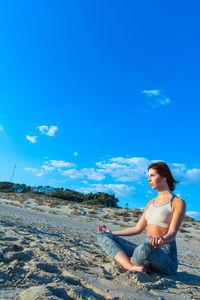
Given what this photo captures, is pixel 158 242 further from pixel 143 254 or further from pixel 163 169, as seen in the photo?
pixel 163 169

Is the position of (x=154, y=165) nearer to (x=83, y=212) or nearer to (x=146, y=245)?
(x=146, y=245)

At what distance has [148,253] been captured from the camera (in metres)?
2.11

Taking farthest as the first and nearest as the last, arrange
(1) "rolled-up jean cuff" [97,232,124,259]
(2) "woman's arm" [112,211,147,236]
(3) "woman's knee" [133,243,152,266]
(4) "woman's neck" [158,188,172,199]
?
(2) "woman's arm" [112,211,147,236] < (4) "woman's neck" [158,188,172,199] < (1) "rolled-up jean cuff" [97,232,124,259] < (3) "woman's knee" [133,243,152,266]

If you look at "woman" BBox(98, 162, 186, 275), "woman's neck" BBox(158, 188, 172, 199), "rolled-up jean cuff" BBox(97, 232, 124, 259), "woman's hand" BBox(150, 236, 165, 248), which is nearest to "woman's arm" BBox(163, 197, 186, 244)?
"woman" BBox(98, 162, 186, 275)

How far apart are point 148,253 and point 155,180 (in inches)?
37.4

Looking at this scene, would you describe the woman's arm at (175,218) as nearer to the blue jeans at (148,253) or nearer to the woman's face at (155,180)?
the blue jeans at (148,253)

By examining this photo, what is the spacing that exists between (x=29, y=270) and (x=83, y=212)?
1490cm

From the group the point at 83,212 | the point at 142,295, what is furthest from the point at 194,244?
the point at 142,295

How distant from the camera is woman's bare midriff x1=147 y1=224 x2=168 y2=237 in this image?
2.50 meters

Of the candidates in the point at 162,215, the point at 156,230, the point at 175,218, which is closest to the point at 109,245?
the point at 156,230

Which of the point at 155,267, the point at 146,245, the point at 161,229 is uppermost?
the point at 161,229

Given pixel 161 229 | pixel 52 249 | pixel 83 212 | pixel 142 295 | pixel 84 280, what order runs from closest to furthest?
pixel 142 295
pixel 84 280
pixel 161 229
pixel 52 249
pixel 83 212

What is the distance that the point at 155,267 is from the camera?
228 cm

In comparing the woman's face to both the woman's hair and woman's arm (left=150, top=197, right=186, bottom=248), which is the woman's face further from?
woman's arm (left=150, top=197, right=186, bottom=248)
